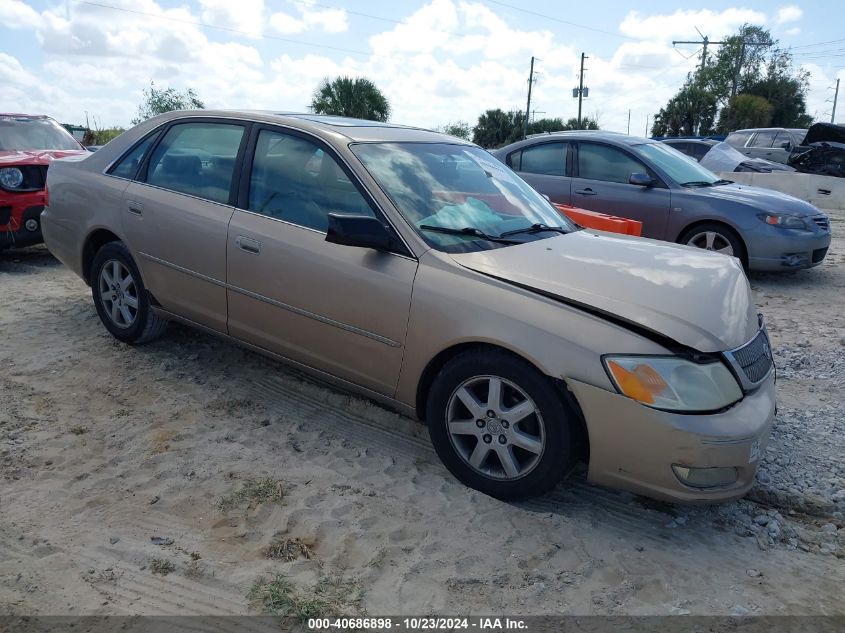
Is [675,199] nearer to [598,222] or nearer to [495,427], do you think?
[598,222]

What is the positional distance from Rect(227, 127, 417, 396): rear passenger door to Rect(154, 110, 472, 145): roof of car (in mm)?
112

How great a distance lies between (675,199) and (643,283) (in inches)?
184

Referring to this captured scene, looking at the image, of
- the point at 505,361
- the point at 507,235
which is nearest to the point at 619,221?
the point at 507,235

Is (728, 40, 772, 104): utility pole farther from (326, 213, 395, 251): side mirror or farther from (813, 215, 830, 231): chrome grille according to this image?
(326, 213, 395, 251): side mirror

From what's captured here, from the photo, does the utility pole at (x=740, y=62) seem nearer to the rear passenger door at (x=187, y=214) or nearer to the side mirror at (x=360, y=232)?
the rear passenger door at (x=187, y=214)

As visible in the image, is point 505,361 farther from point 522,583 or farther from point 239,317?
point 239,317

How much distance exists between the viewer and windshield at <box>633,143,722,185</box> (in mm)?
7531

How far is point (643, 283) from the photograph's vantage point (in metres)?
3.08

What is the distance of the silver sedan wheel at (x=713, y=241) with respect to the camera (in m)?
7.25

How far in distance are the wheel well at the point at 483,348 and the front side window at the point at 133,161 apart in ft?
8.64

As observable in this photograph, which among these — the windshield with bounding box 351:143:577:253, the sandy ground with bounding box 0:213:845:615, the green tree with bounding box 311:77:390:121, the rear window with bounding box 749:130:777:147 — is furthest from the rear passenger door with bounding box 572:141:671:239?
the green tree with bounding box 311:77:390:121

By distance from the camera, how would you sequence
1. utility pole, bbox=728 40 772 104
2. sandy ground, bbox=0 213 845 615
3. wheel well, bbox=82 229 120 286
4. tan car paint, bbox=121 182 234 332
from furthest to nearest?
utility pole, bbox=728 40 772 104, wheel well, bbox=82 229 120 286, tan car paint, bbox=121 182 234 332, sandy ground, bbox=0 213 845 615

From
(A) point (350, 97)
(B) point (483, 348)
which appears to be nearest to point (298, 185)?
(B) point (483, 348)

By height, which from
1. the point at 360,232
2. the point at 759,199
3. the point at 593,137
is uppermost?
the point at 593,137
